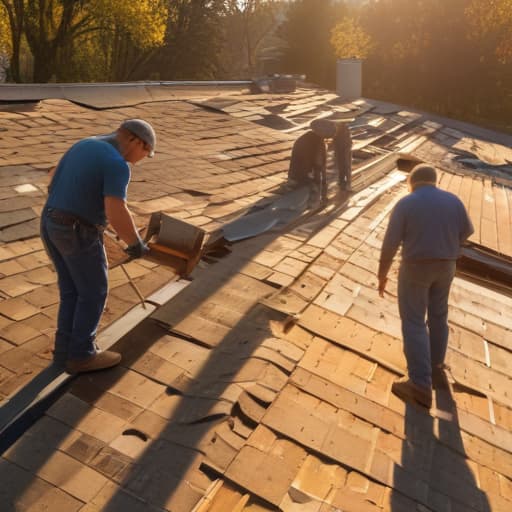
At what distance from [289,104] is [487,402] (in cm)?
1031

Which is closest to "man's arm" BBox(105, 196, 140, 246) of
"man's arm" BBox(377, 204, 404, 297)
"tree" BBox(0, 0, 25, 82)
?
"man's arm" BBox(377, 204, 404, 297)

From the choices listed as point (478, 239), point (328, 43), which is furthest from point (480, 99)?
point (478, 239)

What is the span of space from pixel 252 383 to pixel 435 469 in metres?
1.12

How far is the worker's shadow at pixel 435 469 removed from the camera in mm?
2709

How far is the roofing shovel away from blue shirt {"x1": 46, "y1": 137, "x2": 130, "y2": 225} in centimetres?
52

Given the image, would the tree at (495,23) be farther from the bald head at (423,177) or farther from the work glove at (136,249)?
the work glove at (136,249)

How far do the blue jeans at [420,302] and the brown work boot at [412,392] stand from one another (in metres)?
0.04

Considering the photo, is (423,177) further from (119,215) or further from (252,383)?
(119,215)

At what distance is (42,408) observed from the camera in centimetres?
270

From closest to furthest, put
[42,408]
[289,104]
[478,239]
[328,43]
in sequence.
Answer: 1. [42,408]
2. [478,239]
3. [289,104]
4. [328,43]

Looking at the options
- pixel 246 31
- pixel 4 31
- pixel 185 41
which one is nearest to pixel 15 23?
pixel 4 31

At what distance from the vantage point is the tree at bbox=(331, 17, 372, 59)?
113ft

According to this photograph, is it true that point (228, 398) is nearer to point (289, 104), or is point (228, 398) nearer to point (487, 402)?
point (487, 402)

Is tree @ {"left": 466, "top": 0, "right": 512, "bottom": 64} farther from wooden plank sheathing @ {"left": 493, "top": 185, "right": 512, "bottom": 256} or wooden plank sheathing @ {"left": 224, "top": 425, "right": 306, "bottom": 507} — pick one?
wooden plank sheathing @ {"left": 224, "top": 425, "right": 306, "bottom": 507}
